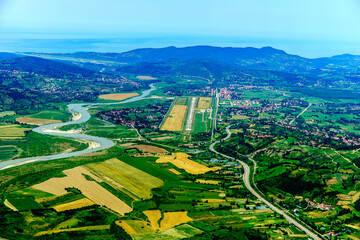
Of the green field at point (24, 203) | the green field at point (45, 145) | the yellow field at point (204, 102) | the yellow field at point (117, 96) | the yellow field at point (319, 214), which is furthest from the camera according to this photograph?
the yellow field at point (117, 96)

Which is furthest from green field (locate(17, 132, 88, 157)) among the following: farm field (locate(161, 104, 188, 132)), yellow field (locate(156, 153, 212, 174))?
farm field (locate(161, 104, 188, 132))

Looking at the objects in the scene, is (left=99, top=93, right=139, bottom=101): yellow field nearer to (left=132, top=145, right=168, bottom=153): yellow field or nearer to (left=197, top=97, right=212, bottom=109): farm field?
(left=197, top=97, right=212, bottom=109): farm field

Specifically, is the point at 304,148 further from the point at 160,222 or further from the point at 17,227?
the point at 17,227

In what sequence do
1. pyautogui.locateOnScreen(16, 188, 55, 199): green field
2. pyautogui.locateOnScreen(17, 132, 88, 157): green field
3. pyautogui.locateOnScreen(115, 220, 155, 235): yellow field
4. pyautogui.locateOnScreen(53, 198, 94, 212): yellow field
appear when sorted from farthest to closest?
pyautogui.locateOnScreen(17, 132, 88, 157): green field → pyautogui.locateOnScreen(16, 188, 55, 199): green field → pyautogui.locateOnScreen(53, 198, 94, 212): yellow field → pyautogui.locateOnScreen(115, 220, 155, 235): yellow field

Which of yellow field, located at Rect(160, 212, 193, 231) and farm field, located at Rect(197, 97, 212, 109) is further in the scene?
farm field, located at Rect(197, 97, 212, 109)

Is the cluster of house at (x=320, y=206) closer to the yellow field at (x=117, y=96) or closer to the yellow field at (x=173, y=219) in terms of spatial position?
the yellow field at (x=173, y=219)

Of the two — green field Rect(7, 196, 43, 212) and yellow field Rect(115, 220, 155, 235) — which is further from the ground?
green field Rect(7, 196, 43, 212)

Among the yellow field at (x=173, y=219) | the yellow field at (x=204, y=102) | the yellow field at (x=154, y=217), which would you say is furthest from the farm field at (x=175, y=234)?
the yellow field at (x=204, y=102)

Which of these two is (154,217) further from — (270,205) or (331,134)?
(331,134)
